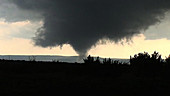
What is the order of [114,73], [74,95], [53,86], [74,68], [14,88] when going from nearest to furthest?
[74,95] → [14,88] → [53,86] → [114,73] → [74,68]

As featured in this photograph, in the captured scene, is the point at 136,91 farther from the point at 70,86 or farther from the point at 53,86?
the point at 53,86

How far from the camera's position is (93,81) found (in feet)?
78.2

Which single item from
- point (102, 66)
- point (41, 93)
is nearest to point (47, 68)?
point (102, 66)

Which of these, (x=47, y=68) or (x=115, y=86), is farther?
(x=47, y=68)

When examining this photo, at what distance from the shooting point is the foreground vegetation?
1914 cm

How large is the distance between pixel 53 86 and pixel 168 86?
33.7ft

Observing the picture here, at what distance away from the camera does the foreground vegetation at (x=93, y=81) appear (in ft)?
62.8

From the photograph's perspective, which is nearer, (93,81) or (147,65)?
(93,81)

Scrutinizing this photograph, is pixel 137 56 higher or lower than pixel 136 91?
higher

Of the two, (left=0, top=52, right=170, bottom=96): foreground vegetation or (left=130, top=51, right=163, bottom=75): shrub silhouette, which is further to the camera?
(left=130, top=51, right=163, bottom=75): shrub silhouette

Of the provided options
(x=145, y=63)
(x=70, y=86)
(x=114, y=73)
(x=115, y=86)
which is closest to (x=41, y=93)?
(x=70, y=86)

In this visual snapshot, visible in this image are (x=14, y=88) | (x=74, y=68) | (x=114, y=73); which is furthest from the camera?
(x=74, y=68)

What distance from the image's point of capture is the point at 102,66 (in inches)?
1265

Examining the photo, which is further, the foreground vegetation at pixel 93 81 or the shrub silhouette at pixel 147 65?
the shrub silhouette at pixel 147 65
